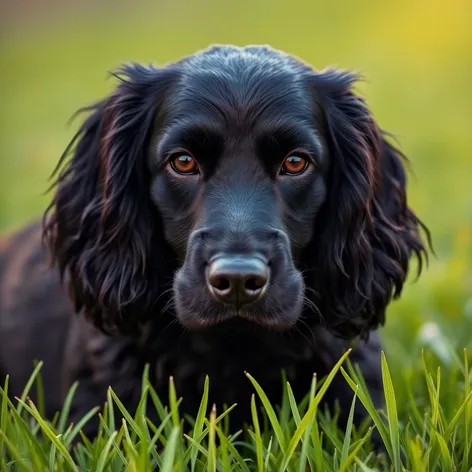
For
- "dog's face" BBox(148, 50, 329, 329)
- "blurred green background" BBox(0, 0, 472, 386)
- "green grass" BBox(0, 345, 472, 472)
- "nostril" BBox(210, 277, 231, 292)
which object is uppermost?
"dog's face" BBox(148, 50, 329, 329)

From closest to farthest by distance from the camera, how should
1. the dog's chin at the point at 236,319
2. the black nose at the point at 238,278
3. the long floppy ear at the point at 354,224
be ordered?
the black nose at the point at 238,278
the dog's chin at the point at 236,319
the long floppy ear at the point at 354,224

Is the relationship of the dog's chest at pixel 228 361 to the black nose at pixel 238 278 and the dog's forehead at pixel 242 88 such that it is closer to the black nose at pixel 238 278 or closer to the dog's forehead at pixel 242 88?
the black nose at pixel 238 278

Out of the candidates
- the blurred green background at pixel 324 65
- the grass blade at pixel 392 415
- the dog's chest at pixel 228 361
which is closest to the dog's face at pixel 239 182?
the dog's chest at pixel 228 361

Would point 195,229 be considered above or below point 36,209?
above

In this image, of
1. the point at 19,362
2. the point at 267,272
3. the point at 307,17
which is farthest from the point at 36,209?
the point at 307,17

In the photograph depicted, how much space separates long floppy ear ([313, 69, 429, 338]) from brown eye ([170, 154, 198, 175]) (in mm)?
479

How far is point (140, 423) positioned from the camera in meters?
2.46

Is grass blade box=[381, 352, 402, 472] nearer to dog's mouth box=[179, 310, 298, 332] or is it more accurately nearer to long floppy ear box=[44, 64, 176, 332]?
dog's mouth box=[179, 310, 298, 332]

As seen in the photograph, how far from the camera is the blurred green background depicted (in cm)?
509

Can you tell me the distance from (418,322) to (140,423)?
2.24 m

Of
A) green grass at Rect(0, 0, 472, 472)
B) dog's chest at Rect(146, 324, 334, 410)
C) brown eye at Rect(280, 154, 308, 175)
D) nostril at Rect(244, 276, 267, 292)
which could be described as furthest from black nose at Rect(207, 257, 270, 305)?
dog's chest at Rect(146, 324, 334, 410)

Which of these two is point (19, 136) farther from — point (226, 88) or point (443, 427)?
point (443, 427)

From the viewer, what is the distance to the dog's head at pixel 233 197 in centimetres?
279

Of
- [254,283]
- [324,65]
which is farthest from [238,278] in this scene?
[324,65]
